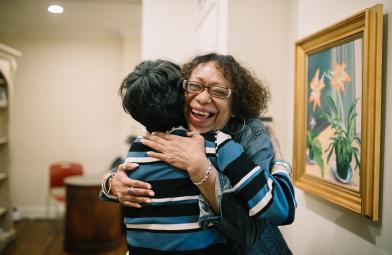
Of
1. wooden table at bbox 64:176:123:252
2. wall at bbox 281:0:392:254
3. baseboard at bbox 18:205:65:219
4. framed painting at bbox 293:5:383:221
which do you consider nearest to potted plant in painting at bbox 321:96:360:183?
framed painting at bbox 293:5:383:221

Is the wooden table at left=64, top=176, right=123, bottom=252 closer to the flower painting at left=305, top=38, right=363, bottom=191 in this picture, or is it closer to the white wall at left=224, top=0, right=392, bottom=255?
the white wall at left=224, top=0, right=392, bottom=255

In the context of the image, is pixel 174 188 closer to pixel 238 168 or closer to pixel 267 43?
pixel 238 168

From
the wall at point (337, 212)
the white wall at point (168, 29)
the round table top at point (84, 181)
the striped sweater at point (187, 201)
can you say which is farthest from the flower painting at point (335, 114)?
the round table top at point (84, 181)

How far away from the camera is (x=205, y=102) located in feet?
3.33

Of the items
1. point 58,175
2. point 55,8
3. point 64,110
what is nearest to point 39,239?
point 58,175

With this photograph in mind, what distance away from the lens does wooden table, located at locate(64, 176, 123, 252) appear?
3.41 m

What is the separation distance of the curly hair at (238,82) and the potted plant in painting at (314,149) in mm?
414

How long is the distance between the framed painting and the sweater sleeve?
0.37m

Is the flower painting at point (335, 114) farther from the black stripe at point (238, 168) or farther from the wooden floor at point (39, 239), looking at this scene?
the wooden floor at point (39, 239)

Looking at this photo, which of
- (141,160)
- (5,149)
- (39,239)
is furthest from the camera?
(39,239)

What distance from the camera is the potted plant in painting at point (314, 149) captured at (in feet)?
4.53

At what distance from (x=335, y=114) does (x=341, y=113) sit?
5 centimetres

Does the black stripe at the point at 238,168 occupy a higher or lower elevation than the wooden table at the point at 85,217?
higher

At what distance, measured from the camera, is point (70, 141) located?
4820 mm
